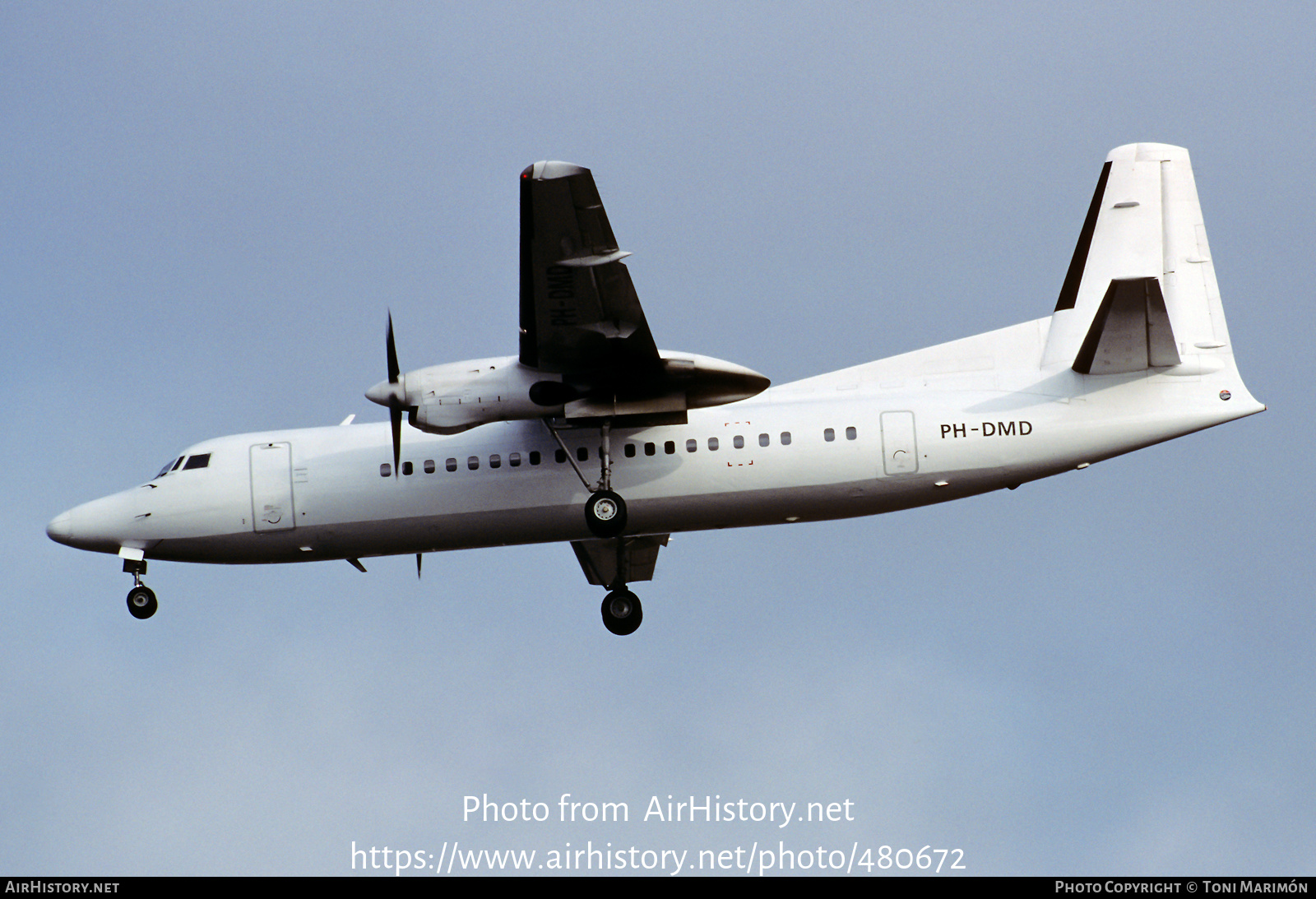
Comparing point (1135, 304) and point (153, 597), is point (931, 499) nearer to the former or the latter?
point (1135, 304)

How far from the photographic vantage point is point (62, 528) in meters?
21.9

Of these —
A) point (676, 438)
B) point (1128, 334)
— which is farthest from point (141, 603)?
point (1128, 334)

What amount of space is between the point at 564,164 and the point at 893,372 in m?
6.72

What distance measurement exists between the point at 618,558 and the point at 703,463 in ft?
10.8

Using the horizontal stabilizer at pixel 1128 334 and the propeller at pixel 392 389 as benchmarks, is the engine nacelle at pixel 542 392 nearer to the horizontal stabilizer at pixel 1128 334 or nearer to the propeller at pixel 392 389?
the propeller at pixel 392 389

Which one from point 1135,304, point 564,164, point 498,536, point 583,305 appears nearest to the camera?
point 564,164

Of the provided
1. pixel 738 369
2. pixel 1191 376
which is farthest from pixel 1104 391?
Result: pixel 738 369

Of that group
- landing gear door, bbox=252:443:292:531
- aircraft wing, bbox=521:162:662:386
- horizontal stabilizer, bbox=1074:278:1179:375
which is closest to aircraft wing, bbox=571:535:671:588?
aircraft wing, bbox=521:162:662:386

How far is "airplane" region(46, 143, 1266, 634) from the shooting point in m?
19.4

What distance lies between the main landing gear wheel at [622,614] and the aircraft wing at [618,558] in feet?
1.92

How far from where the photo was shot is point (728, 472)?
20.5m

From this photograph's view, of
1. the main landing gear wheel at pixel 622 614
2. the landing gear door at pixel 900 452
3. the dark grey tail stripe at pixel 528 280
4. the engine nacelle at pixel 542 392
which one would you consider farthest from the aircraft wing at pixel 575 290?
the main landing gear wheel at pixel 622 614

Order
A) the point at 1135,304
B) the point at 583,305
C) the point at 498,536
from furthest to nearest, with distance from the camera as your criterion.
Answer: the point at 498,536 → the point at 1135,304 → the point at 583,305
